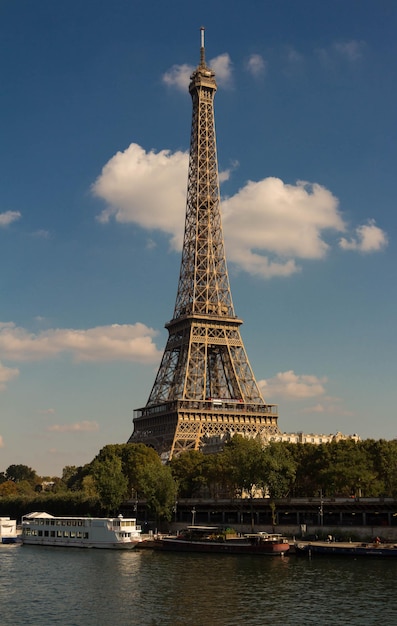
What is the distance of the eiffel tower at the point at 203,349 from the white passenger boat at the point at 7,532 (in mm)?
38408

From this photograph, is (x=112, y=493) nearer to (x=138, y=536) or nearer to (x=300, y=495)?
(x=138, y=536)

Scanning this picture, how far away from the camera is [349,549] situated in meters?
90.7

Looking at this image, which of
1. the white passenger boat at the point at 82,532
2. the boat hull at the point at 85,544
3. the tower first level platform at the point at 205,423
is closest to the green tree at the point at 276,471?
the white passenger boat at the point at 82,532

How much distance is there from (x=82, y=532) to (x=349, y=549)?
41.1 m

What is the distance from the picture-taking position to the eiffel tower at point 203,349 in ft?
522

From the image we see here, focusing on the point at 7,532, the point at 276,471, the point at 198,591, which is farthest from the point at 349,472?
the point at 198,591

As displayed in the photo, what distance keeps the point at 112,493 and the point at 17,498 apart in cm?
4445

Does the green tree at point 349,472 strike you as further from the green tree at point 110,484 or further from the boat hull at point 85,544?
the green tree at point 110,484

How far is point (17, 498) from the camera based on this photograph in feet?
547

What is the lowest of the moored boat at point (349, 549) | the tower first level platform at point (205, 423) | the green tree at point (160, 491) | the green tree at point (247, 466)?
the moored boat at point (349, 549)

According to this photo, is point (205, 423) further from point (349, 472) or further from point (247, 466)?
point (349, 472)

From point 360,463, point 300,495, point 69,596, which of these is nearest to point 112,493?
point 300,495

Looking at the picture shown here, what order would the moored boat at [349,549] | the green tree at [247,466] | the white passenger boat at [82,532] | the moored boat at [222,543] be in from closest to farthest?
the moored boat at [349,549], the moored boat at [222,543], the white passenger boat at [82,532], the green tree at [247,466]

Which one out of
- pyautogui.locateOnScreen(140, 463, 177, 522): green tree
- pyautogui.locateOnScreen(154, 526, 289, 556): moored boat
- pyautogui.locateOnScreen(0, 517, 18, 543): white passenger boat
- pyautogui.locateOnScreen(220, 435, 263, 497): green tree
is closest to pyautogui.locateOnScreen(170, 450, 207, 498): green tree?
pyautogui.locateOnScreen(220, 435, 263, 497): green tree
